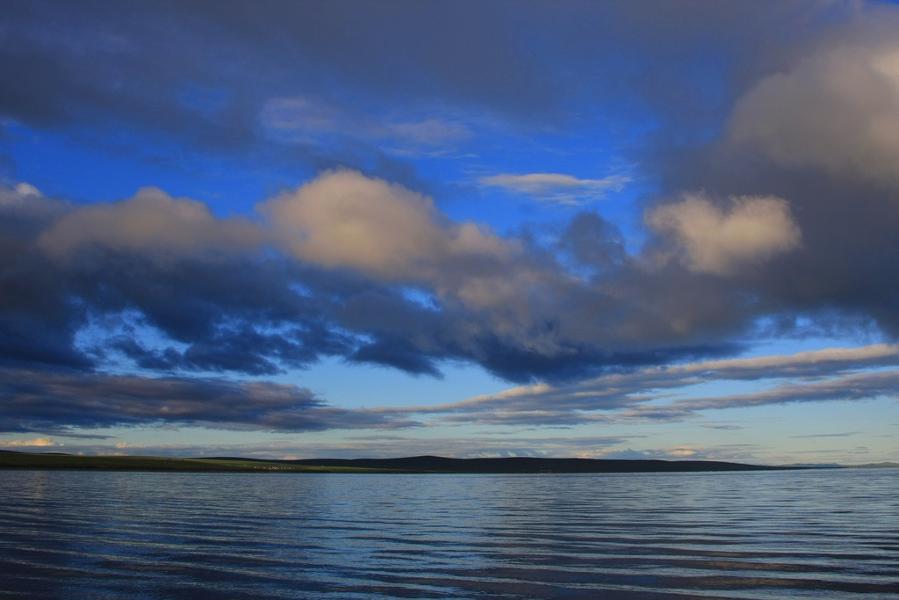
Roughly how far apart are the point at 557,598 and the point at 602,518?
105 feet

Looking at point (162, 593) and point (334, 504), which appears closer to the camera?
point (162, 593)

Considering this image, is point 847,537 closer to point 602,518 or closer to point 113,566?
point 602,518

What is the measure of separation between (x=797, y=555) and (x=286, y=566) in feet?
62.1

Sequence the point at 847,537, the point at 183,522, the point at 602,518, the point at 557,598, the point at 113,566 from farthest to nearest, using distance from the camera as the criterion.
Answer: the point at 602,518 < the point at 183,522 < the point at 847,537 < the point at 113,566 < the point at 557,598

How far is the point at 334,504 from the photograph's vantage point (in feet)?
233

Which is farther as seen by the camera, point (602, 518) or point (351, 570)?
point (602, 518)

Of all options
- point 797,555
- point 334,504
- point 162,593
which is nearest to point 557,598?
point 162,593

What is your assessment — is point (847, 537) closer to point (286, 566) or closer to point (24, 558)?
point (286, 566)

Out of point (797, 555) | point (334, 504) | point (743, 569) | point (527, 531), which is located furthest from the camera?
point (334, 504)

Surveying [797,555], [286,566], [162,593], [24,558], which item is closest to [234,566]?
[286,566]

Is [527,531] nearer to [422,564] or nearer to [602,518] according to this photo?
[602,518]

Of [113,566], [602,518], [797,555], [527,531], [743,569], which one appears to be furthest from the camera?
[602,518]

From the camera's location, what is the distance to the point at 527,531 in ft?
139

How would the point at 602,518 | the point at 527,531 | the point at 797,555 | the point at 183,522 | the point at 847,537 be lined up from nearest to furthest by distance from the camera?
the point at 797,555
the point at 847,537
the point at 527,531
the point at 183,522
the point at 602,518
